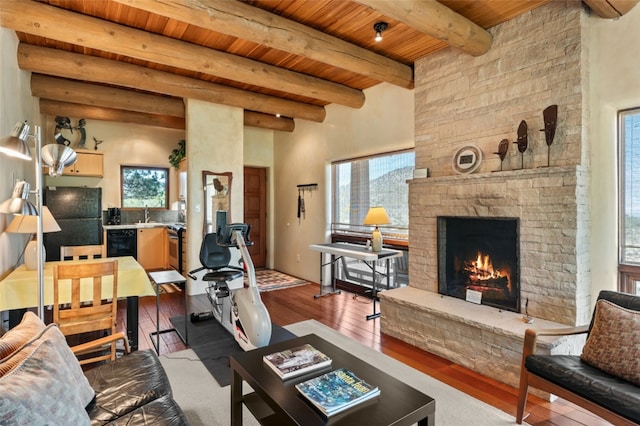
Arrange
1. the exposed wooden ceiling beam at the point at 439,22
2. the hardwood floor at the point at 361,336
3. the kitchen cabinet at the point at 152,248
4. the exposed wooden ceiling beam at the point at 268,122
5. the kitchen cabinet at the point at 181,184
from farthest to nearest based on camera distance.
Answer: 1. the kitchen cabinet at the point at 181,184
2. the kitchen cabinet at the point at 152,248
3. the exposed wooden ceiling beam at the point at 268,122
4. the exposed wooden ceiling beam at the point at 439,22
5. the hardwood floor at the point at 361,336

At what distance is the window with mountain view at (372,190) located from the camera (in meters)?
4.44

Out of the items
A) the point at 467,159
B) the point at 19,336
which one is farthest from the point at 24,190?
the point at 467,159

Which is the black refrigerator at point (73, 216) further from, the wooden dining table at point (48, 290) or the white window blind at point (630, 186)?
the white window blind at point (630, 186)

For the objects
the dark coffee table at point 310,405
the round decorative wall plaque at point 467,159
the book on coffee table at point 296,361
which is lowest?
the dark coffee table at point 310,405

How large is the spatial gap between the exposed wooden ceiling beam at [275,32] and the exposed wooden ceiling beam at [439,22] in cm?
91

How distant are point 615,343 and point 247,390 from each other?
2.27m

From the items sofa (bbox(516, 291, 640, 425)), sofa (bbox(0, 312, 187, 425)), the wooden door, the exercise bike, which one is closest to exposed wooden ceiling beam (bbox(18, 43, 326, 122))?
the wooden door

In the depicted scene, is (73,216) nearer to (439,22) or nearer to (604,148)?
(439,22)

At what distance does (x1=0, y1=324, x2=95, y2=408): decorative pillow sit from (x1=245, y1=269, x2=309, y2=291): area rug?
3.78 m

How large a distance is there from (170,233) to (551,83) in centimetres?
604

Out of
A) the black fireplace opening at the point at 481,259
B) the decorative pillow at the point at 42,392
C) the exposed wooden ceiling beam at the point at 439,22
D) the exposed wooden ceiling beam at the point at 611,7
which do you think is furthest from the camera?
the black fireplace opening at the point at 481,259

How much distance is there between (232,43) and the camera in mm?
3586

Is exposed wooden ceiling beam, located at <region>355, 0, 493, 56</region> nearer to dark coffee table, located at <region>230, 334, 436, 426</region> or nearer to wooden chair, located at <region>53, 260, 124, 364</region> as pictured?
dark coffee table, located at <region>230, 334, 436, 426</region>

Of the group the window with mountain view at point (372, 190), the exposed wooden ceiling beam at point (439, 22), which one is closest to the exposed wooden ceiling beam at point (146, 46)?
the window with mountain view at point (372, 190)
